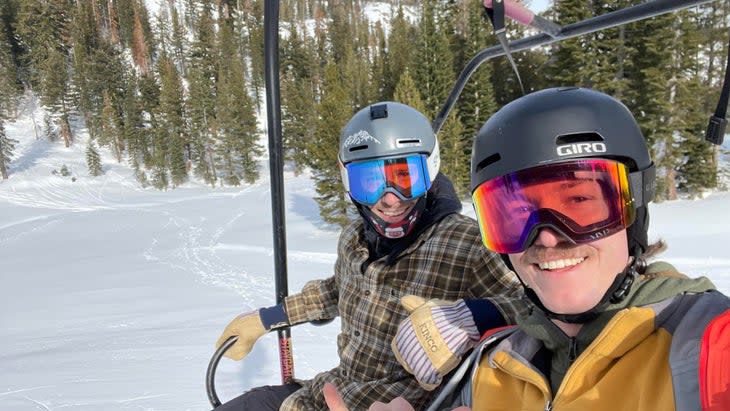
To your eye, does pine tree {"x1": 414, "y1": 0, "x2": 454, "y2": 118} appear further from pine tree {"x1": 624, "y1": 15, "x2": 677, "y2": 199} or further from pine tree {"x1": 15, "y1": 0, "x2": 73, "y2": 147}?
pine tree {"x1": 15, "y1": 0, "x2": 73, "y2": 147}

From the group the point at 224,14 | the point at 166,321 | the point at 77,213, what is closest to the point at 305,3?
the point at 224,14

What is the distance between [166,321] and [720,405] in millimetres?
7443

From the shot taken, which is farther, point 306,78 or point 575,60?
point 306,78

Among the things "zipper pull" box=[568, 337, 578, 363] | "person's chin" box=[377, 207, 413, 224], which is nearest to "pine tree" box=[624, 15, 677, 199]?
"person's chin" box=[377, 207, 413, 224]

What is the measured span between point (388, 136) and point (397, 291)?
2.58 ft

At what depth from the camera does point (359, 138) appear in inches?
93.3

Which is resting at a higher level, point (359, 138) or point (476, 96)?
point (476, 96)

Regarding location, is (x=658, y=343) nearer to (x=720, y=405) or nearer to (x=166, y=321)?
(x=720, y=405)

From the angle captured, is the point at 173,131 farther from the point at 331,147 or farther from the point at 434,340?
the point at 434,340

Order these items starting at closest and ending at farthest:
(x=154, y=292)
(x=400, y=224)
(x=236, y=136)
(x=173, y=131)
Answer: (x=400, y=224)
(x=154, y=292)
(x=236, y=136)
(x=173, y=131)

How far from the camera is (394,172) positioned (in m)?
2.28

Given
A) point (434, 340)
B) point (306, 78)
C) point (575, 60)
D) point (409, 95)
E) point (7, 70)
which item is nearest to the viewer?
point (434, 340)

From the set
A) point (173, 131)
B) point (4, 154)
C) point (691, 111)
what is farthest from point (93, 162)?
point (691, 111)

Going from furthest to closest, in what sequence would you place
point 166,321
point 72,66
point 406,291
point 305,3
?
point 305,3 < point 72,66 < point 166,321 < point 406,291
